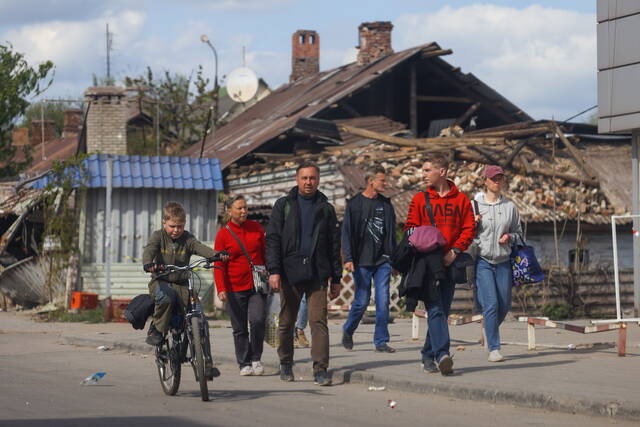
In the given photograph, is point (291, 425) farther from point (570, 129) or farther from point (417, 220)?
point (570, 129)

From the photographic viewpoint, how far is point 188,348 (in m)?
9.55

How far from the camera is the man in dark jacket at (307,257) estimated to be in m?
10.0

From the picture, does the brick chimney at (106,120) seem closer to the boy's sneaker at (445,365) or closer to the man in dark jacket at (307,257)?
the man in dark jacket at (307,257)

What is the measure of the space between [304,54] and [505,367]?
36.4 m

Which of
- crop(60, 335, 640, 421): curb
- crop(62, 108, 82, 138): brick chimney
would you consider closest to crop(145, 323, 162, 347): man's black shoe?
crop(60, 335, 640, 421): curb

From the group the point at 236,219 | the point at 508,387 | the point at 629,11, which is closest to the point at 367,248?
the point at 236,219

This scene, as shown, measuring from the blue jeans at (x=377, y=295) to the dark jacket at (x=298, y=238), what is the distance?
1963mm

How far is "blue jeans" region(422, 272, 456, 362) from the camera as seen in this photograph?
998cm

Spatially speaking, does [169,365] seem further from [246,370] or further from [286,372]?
[246,370]

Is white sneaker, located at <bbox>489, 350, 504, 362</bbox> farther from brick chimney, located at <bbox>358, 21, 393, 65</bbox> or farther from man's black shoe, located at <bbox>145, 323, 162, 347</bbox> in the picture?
brick chimney, located at <bbox>358, 21, 393, 65</bbox>

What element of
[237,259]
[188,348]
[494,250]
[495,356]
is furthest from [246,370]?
[494,250]

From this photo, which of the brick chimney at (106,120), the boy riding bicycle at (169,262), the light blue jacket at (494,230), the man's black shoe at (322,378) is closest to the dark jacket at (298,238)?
the boy riding bicycle at (169,262)

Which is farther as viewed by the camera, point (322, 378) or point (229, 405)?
point (322, 378)

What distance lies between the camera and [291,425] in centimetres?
770
